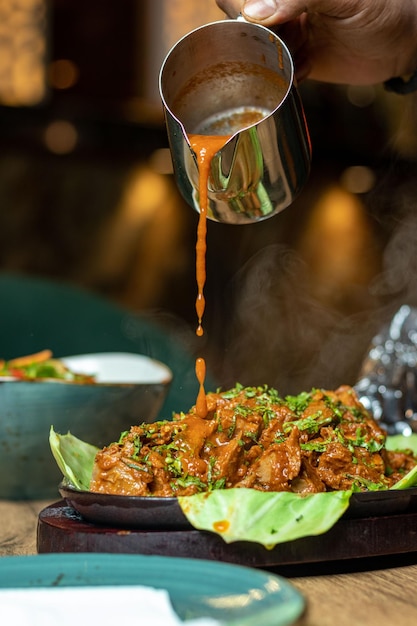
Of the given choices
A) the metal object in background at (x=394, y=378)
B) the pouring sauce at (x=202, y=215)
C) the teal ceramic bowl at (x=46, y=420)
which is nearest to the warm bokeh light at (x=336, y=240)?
the metal object in background at (x=394, y=378)

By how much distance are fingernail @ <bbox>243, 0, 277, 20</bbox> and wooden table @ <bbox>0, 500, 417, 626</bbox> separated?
1.01 metres

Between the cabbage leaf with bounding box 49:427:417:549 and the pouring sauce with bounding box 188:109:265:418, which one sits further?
the pouring sauce with bounding box 188:109:265:418

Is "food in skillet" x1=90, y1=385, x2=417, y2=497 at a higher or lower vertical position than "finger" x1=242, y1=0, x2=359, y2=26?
lower

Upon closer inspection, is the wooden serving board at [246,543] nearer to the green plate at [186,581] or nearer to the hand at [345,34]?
the green plate at [186,581]

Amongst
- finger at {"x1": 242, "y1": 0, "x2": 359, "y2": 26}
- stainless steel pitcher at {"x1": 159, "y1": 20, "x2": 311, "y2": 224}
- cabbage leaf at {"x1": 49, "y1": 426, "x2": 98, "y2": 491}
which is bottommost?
cabbage leaf at {"x1": 49, "y1": 426, "x2": 98, "y2": 491}

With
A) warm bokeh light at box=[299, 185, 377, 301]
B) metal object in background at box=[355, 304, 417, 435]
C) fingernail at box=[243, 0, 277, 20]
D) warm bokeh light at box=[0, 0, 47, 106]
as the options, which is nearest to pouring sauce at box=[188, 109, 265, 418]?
fingernail at box=[243, 0, 277, 20]

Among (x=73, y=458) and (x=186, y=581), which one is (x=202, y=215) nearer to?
(x=73, y=458)

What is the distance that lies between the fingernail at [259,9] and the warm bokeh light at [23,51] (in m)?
3.35

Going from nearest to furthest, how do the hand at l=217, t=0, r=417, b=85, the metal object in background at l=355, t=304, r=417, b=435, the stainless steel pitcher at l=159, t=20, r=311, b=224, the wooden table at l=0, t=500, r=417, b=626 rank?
the wooden table at l=0, t=500, r=417, b=626, the stainless steel pitcher at l=159, t=20, r=311, b=224, the hand at l=217, t=0, r=417, b=85, the metal object in background at l=355, t=304, r=417, b=435

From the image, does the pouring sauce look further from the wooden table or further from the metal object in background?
the metal object in background

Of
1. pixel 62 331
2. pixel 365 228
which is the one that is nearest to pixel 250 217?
pixel 62 331

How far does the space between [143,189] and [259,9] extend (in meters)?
4.84

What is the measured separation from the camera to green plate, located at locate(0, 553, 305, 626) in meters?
0.84

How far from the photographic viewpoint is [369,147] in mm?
6379
